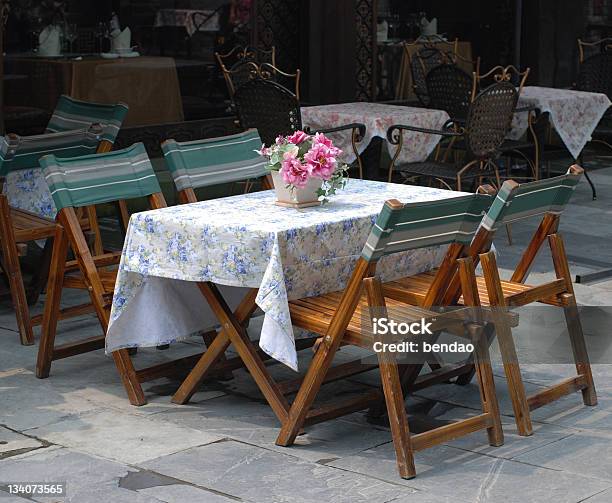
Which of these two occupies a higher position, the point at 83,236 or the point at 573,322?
the point at 83,236

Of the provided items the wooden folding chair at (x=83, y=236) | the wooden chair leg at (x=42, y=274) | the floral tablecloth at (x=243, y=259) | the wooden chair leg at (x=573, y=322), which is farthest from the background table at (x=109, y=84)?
the wooden chair leg at (x=573, y=322)

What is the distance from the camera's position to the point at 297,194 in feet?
16.2

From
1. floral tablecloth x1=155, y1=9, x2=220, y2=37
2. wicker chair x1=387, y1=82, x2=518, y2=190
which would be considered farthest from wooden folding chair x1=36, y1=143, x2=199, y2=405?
floral tablecloth x1=155, y1=9, x2=220, y2=37

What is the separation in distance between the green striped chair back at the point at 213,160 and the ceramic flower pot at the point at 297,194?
663 millimetres

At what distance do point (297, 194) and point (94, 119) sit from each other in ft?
8.00

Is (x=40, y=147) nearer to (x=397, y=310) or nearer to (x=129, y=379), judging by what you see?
(x=129, y=379)

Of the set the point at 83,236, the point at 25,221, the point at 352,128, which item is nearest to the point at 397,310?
the point at 83,236

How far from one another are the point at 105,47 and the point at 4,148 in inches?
115

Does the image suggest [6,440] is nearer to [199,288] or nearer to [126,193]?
[199,288]

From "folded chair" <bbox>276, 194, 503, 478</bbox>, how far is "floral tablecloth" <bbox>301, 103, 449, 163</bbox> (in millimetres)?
3580

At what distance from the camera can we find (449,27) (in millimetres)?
11336

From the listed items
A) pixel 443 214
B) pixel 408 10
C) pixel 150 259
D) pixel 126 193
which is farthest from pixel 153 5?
pixel 443 214

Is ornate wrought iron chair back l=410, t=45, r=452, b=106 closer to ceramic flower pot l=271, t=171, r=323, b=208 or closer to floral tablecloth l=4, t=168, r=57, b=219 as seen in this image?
floral tablecloth l=4, t=168, r=57, b=219

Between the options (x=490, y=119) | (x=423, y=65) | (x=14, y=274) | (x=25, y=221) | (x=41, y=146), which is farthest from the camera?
(x=423, y=65)
